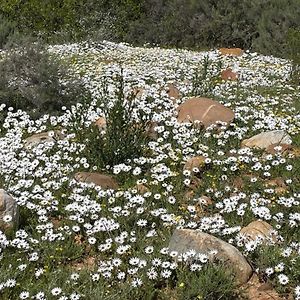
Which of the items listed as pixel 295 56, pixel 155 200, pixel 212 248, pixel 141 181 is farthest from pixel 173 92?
pixel 212 248

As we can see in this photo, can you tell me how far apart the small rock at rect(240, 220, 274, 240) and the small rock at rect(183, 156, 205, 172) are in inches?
59.7

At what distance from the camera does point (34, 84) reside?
909 centimetres

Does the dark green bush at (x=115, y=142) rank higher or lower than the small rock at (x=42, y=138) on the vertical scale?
higher

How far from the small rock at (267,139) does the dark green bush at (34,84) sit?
3.21 meters

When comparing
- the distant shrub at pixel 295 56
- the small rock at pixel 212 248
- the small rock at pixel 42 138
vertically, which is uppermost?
the small rock at pixel 212 248

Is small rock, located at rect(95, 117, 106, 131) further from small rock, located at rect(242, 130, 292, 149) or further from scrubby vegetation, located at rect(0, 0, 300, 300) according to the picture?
small rock, located at rect(242, 130, 292, 149)

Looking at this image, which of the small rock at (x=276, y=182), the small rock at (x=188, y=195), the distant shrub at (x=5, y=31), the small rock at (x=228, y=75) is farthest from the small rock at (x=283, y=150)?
the distant shrub at (x=5, y=31)

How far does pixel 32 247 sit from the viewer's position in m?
4.96

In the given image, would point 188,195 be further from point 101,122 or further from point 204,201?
point 101,122

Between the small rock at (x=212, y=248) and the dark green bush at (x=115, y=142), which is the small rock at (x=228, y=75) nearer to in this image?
the dark green bush at (x=115, y=142)

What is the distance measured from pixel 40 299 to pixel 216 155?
347 centimetres

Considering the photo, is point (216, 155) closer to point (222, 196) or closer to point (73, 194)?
point (222, 196)

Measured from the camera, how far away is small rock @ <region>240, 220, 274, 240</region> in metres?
4.92

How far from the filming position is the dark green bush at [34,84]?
8.83 meters
